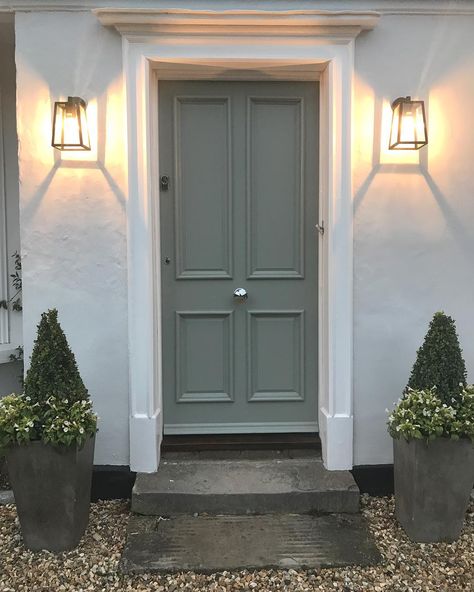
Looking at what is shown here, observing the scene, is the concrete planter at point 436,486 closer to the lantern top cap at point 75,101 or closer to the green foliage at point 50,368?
the green foliage at point 50,368

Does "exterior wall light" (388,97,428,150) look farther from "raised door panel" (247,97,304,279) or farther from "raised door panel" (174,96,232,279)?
"raised door panel" (174,96,232,279)

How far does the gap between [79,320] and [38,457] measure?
84 cm

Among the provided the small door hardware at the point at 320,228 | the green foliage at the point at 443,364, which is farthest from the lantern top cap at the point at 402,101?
the green foliage at the point at 443,364

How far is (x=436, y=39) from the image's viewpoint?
3.20m

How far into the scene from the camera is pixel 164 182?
3.40m

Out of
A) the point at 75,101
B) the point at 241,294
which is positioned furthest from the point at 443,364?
the point at 75,101

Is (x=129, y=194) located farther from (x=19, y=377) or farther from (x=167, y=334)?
(x=19, y=377)

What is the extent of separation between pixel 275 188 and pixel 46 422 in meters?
1.93

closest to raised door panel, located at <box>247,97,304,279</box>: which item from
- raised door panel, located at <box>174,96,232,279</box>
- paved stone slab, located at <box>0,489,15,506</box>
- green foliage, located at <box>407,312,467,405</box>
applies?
raised door panel, located at <box>174,96,232,279</box>

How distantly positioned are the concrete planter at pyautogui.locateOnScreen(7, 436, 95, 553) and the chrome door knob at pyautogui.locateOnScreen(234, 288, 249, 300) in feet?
4.28

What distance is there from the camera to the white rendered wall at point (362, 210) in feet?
10.3

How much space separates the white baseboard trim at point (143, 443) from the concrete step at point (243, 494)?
8 cm

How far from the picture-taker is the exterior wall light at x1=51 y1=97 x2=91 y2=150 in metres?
3.04

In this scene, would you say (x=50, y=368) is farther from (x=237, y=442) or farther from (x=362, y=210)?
(x=362, y=210)
